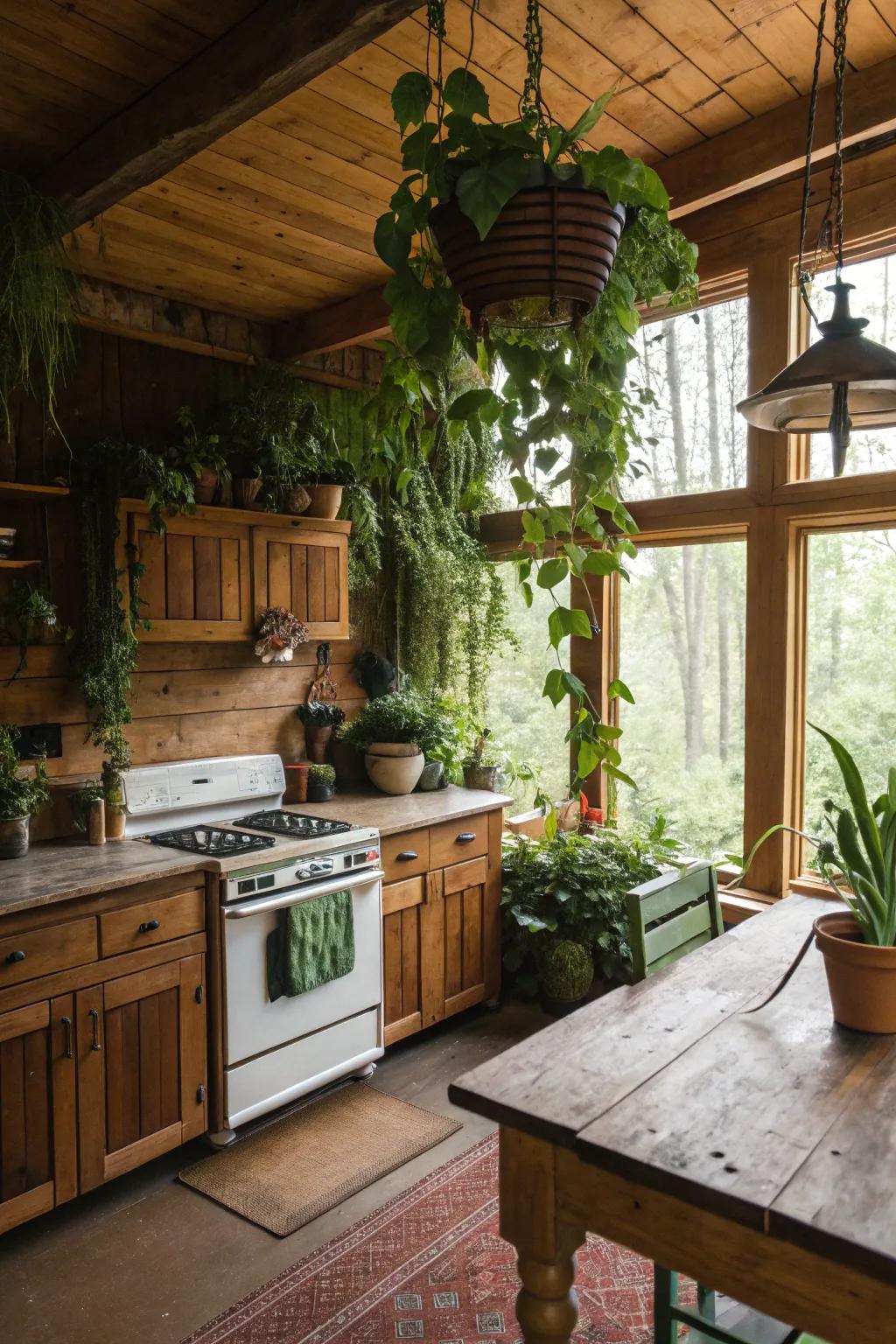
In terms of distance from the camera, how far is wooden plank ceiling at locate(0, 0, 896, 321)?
2086 mm

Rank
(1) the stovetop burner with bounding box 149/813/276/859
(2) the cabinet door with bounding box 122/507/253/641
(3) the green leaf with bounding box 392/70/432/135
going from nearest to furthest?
(3) the green leaf with bounding box 392/70/432/135
(1) the stovetop burner with bounding box 149/813/276/859
(2) the cabinet door with bounding box 122/507/253/641

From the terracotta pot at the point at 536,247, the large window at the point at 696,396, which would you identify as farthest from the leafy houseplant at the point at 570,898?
the terracotta pot at the point at 536,247

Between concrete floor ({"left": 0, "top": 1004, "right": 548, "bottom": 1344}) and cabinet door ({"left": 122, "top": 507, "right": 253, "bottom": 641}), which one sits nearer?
concrete floor ({"left": 0, "top": 1004, "right": 548, "bottom": 1344})

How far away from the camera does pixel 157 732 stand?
11.3ft

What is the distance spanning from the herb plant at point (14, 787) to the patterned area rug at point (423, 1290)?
4.74 feet

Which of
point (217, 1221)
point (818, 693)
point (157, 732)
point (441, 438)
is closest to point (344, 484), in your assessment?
point (441, 438)

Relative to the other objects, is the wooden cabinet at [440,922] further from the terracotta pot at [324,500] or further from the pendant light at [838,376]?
the pendant light at [838,376]

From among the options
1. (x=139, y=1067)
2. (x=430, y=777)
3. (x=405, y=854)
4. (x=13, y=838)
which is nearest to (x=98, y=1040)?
(x=139, y=1067)

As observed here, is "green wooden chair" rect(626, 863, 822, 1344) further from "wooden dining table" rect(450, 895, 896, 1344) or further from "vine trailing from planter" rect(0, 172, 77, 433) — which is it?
"vine trailing from planter" rect(0, 172, 77, 433)

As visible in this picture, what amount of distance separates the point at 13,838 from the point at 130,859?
0.35 metres

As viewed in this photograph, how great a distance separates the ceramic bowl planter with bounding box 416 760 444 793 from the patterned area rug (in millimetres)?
1641

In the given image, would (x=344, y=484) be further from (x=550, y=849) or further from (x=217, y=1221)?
(x=217, y=1221)

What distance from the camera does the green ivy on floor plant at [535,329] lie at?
1.34 metres

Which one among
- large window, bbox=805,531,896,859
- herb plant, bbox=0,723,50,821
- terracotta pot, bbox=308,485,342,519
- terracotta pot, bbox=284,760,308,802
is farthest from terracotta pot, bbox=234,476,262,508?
large window, bbox=805,531,896,859
